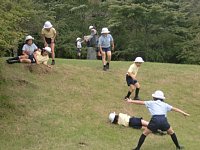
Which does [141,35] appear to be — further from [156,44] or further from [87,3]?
[87,3]

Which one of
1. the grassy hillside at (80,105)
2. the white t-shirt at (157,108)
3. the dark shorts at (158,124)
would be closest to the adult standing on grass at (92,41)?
the grassy hillside at (80,105)

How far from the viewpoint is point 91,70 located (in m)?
19.7

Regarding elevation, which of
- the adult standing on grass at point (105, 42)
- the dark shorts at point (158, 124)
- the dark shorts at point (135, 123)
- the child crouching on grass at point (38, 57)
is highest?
the adult standing on grass at point (105, 42)

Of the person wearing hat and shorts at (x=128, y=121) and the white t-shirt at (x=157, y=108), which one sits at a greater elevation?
the white t-shirt at (x=157, y=108)

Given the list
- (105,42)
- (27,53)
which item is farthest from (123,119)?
(27,53)

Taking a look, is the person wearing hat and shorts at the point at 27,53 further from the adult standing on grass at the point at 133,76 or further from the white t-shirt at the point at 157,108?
the white t-shirt at the point at 157,108

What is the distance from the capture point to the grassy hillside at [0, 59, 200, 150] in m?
12.9

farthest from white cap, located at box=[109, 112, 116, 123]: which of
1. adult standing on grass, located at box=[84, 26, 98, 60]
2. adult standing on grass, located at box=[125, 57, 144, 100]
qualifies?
adult standing on grass, located at box=[84, 26, 98, 60]

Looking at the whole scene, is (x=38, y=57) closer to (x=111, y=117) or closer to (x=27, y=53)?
(x=27, y=53)

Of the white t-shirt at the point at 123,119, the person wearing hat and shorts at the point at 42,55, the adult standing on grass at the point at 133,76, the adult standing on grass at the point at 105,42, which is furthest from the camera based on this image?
the adult standing on grass at the point at 105,42

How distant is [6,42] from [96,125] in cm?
378

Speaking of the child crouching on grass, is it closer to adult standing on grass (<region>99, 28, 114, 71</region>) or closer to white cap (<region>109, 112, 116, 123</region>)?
adult standing on grass (<region>99, 28, 114, 71</region>)

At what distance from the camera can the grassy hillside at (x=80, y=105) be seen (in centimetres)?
1287

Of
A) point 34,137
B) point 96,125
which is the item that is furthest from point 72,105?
point 34,137
